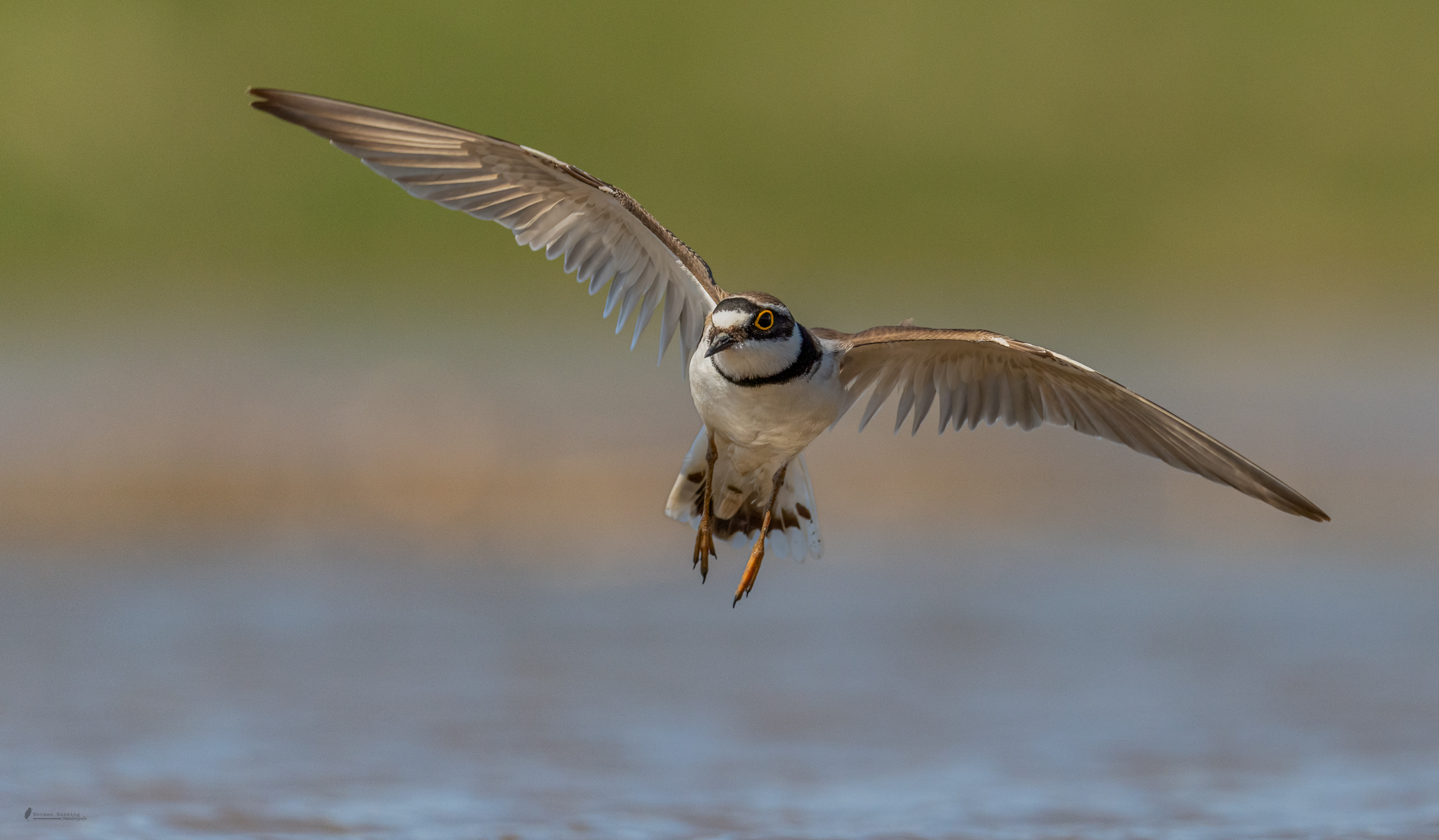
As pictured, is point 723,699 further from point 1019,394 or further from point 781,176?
point 781,176

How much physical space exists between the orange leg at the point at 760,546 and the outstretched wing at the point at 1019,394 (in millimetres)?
424

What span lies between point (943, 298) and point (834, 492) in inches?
212

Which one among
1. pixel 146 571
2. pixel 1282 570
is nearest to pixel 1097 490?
pixel 1282 570

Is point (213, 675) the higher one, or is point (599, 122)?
point (599, 122)

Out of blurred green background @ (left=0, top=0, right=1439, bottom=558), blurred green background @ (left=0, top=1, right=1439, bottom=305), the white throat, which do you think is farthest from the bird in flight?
blurred green background @ (left=0, top=1, right=1439, bottom=305)

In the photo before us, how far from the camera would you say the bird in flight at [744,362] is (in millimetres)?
6758

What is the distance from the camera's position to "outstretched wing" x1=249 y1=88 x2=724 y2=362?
23.4 ft

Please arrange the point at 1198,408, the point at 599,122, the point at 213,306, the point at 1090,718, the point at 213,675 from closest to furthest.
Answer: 1. the point at 1090,718
2. the point at 213,675
3. the point at 1198,408
4. the point at 213,306
5. the point at 599,122

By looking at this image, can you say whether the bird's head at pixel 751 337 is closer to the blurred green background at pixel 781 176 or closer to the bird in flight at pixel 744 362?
the bird in flight at pixel 744 362

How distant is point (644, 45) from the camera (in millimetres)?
19422

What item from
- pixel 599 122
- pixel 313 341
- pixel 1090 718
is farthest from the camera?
pixel 599 122

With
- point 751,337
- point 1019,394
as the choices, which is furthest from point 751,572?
point 1019,394

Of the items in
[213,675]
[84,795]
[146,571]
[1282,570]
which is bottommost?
[84,795]

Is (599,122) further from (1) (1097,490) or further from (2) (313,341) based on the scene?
(1) (1097,490)
